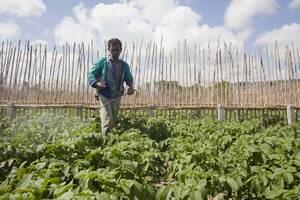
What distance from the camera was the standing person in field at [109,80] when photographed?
5.56 meters

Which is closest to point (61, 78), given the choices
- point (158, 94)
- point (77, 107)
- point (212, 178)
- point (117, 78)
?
point (77, 107)

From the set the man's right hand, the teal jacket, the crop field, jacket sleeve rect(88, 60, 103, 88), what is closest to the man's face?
the teal jacket

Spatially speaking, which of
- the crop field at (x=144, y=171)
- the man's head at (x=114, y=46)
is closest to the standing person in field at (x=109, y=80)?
the man's head at (x=114, y=46)

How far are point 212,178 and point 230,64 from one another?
668 cm

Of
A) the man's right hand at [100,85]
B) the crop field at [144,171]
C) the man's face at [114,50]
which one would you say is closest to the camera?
the crop field at [144,171]

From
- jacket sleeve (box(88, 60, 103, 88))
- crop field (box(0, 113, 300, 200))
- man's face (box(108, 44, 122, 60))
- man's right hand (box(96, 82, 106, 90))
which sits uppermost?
man's face (box(108, 44, 122, 60))

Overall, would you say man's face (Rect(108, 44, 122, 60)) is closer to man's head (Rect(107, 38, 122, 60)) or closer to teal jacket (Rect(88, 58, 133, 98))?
man's head (Rect(107, 38, 122, 60))

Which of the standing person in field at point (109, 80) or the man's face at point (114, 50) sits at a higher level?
the man's face at point (114, 50)

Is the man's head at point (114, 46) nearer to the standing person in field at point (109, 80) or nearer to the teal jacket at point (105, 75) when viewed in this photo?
the standing person in field at point (109, 80)

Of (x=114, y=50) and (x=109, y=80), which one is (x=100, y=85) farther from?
(x=114, y=50)

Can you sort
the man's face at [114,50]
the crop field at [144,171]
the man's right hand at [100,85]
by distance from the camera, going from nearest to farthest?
the crop field at [144,171] → the man's right hand at [100,85] → the man's face at [114,50]

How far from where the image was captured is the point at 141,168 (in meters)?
2.99

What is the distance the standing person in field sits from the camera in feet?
18.2

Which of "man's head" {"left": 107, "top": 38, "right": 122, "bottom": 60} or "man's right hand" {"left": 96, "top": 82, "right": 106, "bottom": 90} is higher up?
"man's head" {"left": 107, "top": 38, "right": 122, "bottom": 60}
